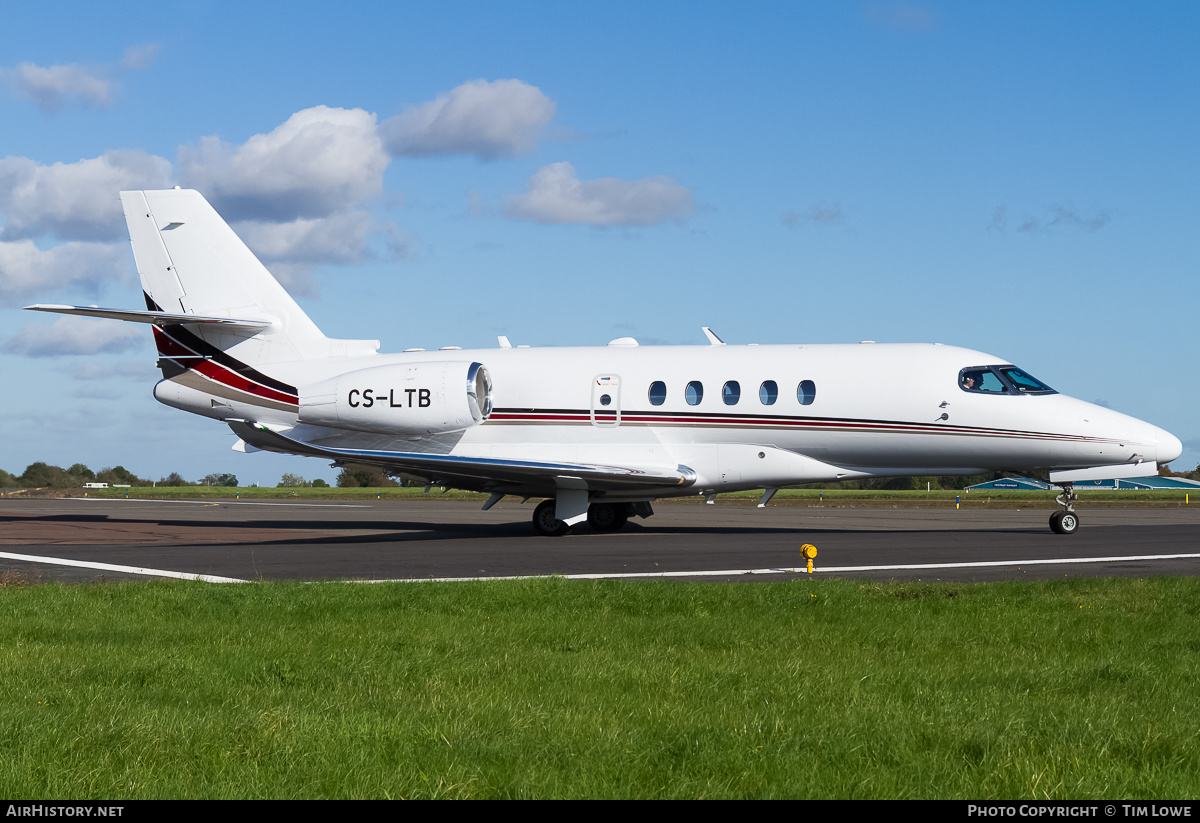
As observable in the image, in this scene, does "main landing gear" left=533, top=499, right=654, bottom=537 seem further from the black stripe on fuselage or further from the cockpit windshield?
the cockpit windshield

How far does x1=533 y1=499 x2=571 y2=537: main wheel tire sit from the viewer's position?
72.5ft

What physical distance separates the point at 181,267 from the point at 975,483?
7732 cm

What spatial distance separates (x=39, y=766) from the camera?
466cm

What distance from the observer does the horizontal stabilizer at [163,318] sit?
20837 mm

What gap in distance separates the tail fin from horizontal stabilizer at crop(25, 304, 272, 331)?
32cm

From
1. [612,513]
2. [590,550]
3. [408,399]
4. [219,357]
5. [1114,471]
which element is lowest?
[590,550]

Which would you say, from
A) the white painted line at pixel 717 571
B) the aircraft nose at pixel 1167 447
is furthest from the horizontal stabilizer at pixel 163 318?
the aircraft nose at pixel 1167 447

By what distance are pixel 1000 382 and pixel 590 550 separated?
847 centimetres

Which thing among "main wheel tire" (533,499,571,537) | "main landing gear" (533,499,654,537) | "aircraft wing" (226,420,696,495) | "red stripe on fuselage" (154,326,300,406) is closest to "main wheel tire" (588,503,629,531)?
"main landing gear" (533,499,654,537)

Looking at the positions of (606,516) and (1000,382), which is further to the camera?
(606,516)

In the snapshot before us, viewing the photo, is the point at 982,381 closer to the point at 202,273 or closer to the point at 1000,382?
the point at 1000,382

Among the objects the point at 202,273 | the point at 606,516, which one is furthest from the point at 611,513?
the point at 202,273

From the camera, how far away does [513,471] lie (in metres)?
20.7

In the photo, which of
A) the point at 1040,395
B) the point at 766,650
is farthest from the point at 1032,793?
the point at 1040,395
